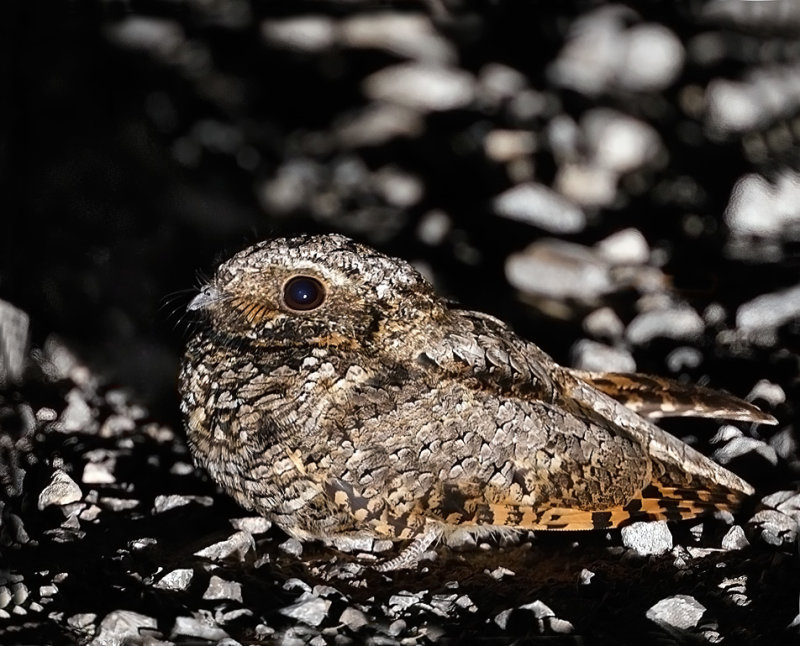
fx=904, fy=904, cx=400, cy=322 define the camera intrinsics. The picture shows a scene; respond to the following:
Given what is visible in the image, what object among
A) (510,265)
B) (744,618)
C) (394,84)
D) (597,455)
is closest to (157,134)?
(394,84)

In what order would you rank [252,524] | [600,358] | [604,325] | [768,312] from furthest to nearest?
[604,325], [768,312], [600,358], [252,524]

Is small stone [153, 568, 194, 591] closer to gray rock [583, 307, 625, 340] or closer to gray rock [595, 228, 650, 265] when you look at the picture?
gray rock [583, 307, 625, 340]

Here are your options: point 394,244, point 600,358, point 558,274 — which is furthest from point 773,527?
point 394,244

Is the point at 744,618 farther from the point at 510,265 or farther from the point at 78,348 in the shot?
the point at 78,348

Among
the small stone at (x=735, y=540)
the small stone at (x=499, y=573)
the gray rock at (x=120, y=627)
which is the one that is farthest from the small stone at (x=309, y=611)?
the small stone at (x=735, y=540)

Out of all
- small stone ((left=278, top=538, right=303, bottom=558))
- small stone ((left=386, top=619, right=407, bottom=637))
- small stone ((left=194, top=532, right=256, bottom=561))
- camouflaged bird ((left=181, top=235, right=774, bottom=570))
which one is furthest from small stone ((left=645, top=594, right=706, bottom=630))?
small stone ((left=194, top=532, right=256, bottom=561))

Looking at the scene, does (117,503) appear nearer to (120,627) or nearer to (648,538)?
(120,627)

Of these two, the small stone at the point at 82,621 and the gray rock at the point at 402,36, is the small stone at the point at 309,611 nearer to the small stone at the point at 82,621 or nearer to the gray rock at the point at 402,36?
the small stone at the point at 82,621
